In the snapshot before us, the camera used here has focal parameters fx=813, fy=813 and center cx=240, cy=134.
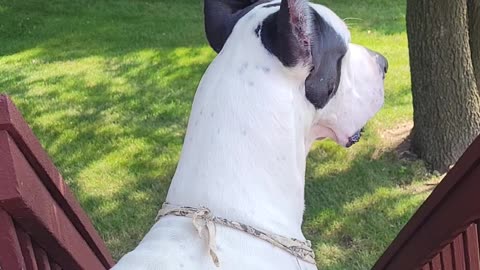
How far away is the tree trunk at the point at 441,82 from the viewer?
14.9 ft

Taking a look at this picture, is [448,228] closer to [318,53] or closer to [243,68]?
[318,53]

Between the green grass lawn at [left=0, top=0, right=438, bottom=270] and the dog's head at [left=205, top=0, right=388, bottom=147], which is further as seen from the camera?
the green grass lawn at [left=0, top=0, right=438, bottom=270]

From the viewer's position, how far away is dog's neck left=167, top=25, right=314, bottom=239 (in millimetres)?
1948

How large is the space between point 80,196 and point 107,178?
0.25 metres

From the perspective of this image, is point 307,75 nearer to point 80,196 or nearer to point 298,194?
point 298,194

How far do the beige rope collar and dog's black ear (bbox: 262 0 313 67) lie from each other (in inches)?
16.2

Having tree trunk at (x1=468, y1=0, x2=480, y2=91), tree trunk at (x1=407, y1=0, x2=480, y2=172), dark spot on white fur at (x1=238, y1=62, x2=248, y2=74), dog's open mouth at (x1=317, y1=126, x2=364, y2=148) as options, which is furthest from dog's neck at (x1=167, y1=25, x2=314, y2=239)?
tree trunk at (x1=468, y1=0, x2=480, y2=91)

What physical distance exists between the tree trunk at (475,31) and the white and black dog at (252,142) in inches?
115

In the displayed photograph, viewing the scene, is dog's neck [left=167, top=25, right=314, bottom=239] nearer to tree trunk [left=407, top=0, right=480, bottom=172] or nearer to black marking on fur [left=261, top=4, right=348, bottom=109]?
black marking on fur [left=261, top=4, right=348, bottom=109]

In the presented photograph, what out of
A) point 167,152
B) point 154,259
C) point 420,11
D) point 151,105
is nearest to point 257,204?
point 154,259

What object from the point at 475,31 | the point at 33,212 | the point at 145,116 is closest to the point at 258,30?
the point at 33,212

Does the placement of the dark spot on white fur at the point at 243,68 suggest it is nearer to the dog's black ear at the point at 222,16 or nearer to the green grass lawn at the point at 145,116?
the dog's black ear at the point at 222,16

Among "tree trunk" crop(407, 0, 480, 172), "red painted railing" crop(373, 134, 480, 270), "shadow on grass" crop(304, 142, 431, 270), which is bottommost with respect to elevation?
"shadow on grass" crop(304, 142, 431, 270)

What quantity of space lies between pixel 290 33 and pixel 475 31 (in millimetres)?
3211
